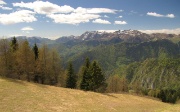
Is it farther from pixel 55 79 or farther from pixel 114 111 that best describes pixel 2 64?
pixel 114 111

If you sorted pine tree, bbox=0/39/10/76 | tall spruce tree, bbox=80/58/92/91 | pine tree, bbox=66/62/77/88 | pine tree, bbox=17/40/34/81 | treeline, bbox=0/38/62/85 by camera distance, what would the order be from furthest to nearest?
pine tree, bbox=66/62/77/88, tall spruce tree, bbox=80/58/92/91, pine tree, bbox=17/40/34/81, treeline, bbox=0/38/62/85, pine tree, bbox=0/39/10/76

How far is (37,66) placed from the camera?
67.8m

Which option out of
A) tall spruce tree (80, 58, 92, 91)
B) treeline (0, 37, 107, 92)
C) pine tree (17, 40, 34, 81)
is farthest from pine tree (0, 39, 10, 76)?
tall spruce tree (80, 58, 92, 91)

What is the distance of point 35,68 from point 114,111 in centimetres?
3791

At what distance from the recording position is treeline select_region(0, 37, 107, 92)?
60438mm

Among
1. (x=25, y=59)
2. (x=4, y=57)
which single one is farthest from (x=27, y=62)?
(x=4, y=57)

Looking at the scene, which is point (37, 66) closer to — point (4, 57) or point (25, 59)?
point (25, 59)

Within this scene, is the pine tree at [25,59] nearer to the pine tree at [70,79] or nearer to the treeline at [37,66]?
the treeline at [37,66]

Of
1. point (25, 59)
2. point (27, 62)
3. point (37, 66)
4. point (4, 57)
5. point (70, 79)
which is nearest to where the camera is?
point (4, 57)

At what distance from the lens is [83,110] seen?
35094mm

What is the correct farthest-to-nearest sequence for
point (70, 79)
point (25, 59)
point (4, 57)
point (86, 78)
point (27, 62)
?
point (70, 79) → point (86, 78) → point (27, 62) → point (25, 59) → point (4, 57)

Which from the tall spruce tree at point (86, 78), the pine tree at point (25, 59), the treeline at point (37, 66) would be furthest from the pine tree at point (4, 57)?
the tall spruce tree at point (86, 78)

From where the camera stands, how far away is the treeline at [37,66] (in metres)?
60.4

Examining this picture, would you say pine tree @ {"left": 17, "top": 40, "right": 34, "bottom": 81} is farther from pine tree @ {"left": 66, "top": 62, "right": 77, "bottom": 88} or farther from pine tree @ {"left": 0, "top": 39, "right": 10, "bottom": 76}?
pine tree @ {"left": 66, "top": 62, "right": 77, "bottom": 88}
